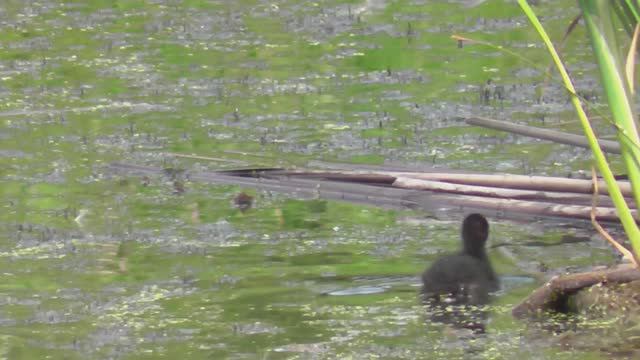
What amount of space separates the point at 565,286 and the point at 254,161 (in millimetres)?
3065

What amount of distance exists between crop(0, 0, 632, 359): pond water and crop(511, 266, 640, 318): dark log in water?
131mm

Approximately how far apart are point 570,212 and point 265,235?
1.31m

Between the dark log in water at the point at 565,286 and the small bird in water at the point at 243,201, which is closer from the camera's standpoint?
the dark log in water at the point at 565,286

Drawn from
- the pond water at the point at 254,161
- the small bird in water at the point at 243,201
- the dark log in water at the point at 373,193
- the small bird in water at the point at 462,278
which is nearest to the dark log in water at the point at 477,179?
the dark log in water at the point at 373,193

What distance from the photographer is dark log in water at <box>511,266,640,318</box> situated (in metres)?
6.17

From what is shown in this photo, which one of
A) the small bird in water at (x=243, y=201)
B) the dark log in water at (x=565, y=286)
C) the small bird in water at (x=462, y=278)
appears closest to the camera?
the dark log in water at (x=565, y=286)

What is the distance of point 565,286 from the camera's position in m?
6.17

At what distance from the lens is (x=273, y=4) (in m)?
14.2

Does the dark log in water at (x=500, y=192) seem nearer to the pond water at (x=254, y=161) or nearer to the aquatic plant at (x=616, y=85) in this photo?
the pond water at (x=254, y=161)

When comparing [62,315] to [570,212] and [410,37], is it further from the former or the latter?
[410,37]

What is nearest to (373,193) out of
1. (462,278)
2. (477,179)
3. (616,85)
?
(477,179)

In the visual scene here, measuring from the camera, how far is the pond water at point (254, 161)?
20.5ft

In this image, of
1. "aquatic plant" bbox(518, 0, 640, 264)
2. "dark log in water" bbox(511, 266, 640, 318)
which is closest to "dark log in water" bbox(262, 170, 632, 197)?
"dark log in water" bbox(511, 266, 640, 318)

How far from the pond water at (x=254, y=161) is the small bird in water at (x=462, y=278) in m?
0.08
